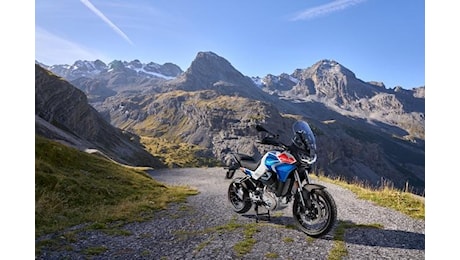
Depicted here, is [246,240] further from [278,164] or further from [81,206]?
[81,206]

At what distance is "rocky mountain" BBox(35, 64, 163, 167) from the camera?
81562mm

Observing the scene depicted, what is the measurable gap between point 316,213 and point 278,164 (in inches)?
65.8

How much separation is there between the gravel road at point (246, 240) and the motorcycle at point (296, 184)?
21.2 inches

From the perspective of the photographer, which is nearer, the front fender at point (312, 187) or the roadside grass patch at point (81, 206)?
the front fender at point (312, 187)

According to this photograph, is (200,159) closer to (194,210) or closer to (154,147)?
(154,147)

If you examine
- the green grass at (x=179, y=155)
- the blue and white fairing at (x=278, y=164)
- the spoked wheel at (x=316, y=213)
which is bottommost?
the green grass at (x=179, y=155)

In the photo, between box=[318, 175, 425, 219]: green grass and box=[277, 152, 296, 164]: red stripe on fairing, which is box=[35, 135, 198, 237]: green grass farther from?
box=[318, 175, 425, 219]: green grass

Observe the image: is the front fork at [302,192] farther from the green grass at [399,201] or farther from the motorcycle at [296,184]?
the green grass at [399,201]

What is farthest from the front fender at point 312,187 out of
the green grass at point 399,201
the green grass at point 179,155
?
the green grass at point 179,155

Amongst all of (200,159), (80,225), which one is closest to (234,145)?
(200,159)

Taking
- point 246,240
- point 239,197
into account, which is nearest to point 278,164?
point 246,240

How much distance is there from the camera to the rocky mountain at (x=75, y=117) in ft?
268
